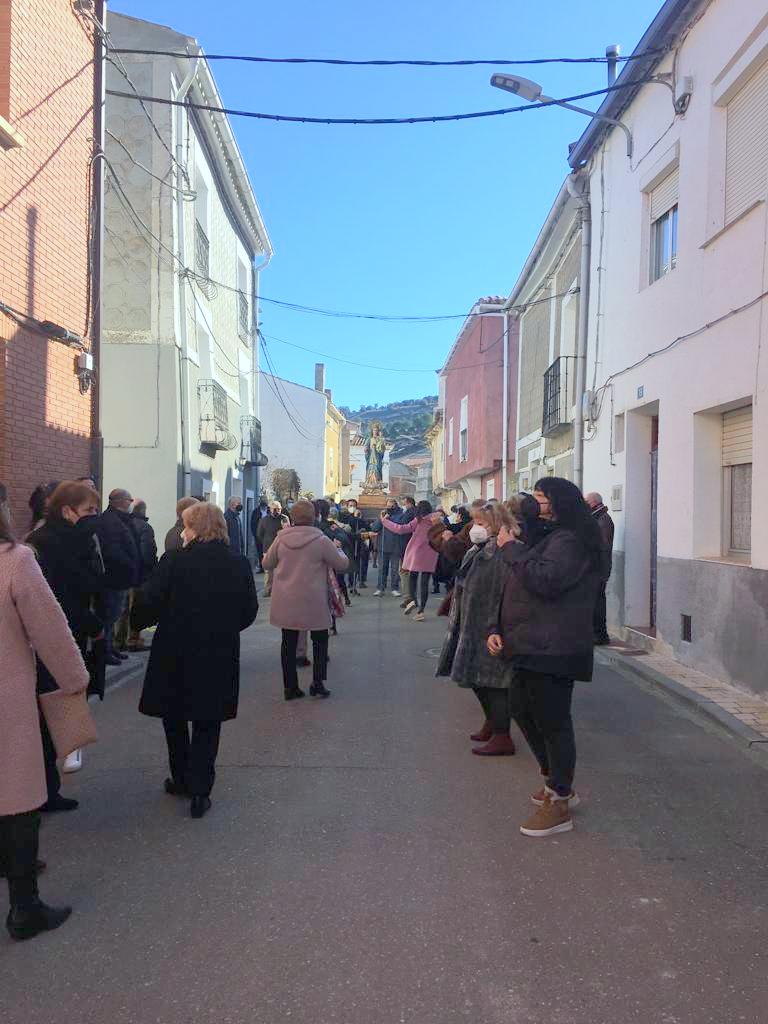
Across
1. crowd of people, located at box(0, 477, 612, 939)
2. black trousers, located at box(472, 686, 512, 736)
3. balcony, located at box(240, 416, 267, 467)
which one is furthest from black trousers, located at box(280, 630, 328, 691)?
balcony, located at box(240, 416, 267, 467)

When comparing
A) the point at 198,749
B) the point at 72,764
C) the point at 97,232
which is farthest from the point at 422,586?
the point at 198,749

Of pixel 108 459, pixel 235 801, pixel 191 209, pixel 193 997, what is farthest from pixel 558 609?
pixel 191 209

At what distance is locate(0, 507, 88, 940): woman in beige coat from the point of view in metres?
3.12

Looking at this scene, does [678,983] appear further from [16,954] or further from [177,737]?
[177,737]

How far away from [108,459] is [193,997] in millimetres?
13383

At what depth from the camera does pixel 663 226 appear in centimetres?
1026

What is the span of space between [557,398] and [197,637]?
10908 mm

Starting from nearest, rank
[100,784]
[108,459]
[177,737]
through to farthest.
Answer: [177,737] → [100,784] → [108,459]

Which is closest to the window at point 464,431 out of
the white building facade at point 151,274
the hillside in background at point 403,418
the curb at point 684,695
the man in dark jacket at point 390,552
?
A: the man in dark jacket at point 390,552

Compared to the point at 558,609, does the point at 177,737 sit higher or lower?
lower

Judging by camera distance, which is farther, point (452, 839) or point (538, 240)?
point (538, 240)

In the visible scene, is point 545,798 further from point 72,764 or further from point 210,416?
point 210,416

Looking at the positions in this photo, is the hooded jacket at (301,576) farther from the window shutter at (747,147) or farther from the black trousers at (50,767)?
the window shutter at (747,147)

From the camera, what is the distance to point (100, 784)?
16.7ft
